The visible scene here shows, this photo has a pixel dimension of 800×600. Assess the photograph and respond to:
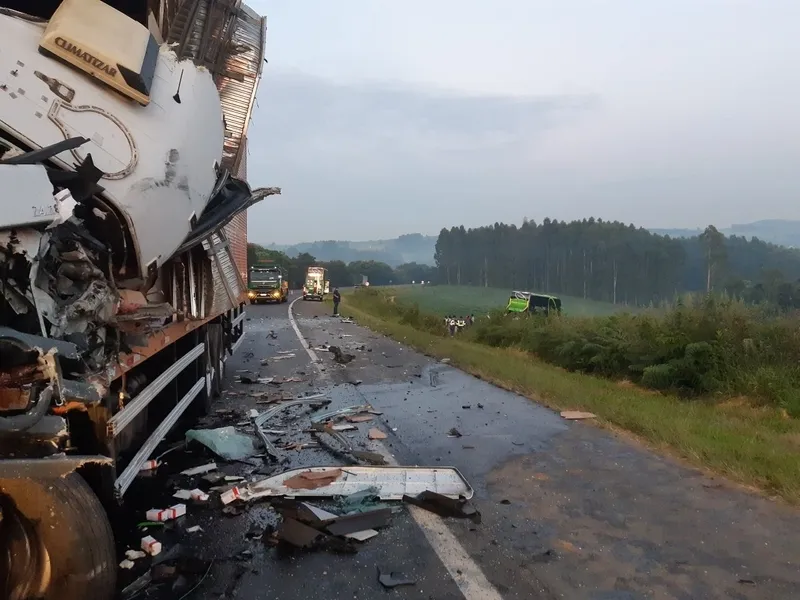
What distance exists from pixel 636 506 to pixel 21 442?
4.30 m

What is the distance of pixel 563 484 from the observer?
18.5 ft

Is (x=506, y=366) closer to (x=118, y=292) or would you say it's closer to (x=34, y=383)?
(x=118, y=292)

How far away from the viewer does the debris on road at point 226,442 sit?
6.50 m

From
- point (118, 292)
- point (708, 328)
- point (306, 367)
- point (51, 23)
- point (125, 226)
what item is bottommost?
point (306, 367)

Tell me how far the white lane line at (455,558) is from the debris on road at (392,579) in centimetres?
28

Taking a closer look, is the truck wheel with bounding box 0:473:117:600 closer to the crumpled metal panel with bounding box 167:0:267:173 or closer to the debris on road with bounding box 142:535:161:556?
the debris on road with bounding box 142:535:161:556

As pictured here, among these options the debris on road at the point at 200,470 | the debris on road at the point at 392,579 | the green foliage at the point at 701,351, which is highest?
the green foliage at the point at 701,351

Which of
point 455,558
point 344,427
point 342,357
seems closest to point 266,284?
point 342,357

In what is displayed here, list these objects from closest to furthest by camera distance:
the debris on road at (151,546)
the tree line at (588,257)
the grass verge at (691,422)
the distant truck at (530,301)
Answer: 1. the debris on road at (151,546)
2. the grass verge at (691,422)
3. the distant truck at (530,301)
4. the tree line at (588,257)

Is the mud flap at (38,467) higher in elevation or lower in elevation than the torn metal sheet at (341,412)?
higher

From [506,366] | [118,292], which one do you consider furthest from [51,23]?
[506,366]

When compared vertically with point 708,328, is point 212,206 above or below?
above

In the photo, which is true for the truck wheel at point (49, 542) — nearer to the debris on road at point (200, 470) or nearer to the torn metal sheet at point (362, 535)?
the torn metal sheet at point (362, 535)

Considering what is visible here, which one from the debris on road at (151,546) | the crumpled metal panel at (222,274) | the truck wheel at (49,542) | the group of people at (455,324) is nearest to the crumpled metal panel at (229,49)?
the crumpled metal panel at (222,274)
